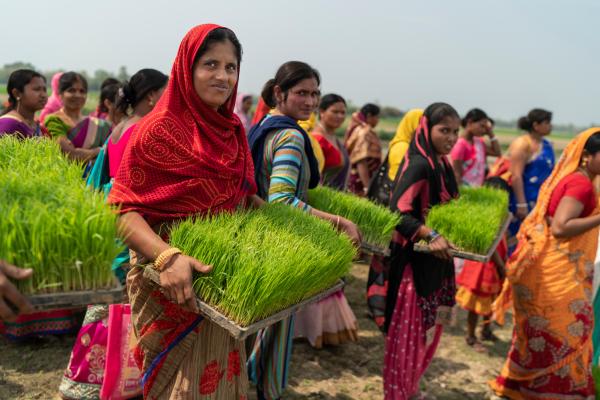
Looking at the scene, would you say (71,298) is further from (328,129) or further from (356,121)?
(356,121)

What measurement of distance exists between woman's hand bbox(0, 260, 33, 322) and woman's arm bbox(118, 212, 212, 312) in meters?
0.43

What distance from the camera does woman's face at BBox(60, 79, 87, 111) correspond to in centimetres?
482

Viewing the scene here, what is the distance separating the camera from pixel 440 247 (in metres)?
2.85

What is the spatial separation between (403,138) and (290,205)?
299 cm

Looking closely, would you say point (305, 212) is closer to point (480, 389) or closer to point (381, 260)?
point (381, 260)

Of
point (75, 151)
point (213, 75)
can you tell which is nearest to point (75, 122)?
point (75, 151)

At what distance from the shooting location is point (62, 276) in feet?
4.18

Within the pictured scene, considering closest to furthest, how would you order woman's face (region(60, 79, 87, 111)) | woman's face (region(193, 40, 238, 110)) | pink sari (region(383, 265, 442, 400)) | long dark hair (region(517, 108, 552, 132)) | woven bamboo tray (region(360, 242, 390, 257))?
woman's face (region(193, 40, 238, 110))
woven bamboo tray (region(360, 242, 390, 257))
pink sari (region(383, 265, 442, 400))
woman's face (region(60, 79, 87, 111))
long dark hair (region(517, 108, 552, 132))

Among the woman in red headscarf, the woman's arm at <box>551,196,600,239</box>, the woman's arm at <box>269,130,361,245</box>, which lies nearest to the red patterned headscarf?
Result: the woman in red headscarf

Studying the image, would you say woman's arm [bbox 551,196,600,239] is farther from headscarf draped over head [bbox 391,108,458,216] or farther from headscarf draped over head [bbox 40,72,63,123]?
headscarf draped over head [bbox 40,72,63,123]

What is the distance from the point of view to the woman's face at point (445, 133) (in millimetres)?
3127

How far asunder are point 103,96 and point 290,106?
3.41 meters

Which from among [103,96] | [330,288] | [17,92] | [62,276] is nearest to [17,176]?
[62,276]

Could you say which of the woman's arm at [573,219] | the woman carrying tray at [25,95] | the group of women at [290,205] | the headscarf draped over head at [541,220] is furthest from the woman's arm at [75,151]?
the woman's arm at [573,219]
